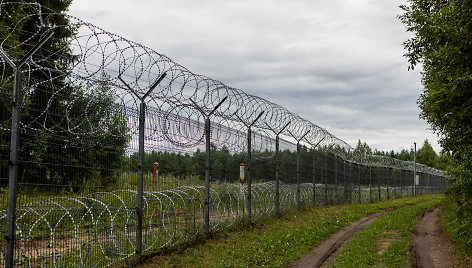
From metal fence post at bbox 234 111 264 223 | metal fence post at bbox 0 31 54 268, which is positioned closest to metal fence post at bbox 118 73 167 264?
metal fence post at bbox 0 31 54 268

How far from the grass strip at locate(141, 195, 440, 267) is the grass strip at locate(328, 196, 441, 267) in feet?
2.74

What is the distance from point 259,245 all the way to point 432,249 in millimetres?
4226

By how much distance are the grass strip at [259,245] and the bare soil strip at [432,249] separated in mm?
2155

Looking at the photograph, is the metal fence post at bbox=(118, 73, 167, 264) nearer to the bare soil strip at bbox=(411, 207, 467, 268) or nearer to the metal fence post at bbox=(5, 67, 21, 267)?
the metal fence post at bbox=(5, 67, 21, 267)

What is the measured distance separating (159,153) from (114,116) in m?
1.20

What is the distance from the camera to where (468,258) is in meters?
8.82

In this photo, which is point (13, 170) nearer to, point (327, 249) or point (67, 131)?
point (67, 131)

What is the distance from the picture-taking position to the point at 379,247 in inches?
395

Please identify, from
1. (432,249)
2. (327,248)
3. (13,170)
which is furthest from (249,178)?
(13,170)

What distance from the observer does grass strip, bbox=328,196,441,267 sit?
8394mm

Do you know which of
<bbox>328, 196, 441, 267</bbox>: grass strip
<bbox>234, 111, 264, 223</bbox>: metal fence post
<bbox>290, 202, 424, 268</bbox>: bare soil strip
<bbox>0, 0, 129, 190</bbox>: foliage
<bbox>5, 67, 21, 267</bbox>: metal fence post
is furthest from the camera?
<bbox>234, 111, 264, 223</bbox>: metal fence post

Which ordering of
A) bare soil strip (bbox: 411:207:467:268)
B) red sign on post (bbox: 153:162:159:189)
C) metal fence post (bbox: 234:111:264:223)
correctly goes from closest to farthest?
red sign on post (bbox: 153:162:159:189), bare soil strip (bbox: 411:207:467:268), metal fence post (bbox: 234:111:264:223)

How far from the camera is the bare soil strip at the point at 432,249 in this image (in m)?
8.80

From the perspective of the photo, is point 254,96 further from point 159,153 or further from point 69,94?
point 69,94
